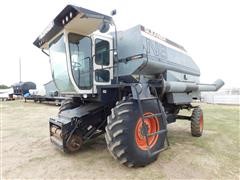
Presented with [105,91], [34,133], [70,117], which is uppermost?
[105,91]

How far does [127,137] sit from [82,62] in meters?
1.85

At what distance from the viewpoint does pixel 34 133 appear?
20.0ft

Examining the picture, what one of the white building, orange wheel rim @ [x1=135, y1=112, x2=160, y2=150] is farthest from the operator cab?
the white building

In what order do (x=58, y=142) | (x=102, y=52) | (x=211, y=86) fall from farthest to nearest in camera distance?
1. (x=211, y=86)
2. (x=102, y=52)
3. (x=58, y=142)

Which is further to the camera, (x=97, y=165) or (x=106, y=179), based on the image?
(x=97, y=165)

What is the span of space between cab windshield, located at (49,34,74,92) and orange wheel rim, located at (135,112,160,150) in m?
1.58

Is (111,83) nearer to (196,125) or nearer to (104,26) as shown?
(104,26)

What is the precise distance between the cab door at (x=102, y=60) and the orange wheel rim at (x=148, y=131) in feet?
4.00

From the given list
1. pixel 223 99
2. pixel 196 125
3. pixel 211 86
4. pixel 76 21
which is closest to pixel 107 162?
pixel 76 21

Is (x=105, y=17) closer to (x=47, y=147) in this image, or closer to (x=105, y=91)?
(x=105, y=91)

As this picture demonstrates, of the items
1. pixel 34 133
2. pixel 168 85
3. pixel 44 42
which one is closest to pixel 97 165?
pixel 168 85

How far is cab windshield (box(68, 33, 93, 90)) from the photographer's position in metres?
3.98

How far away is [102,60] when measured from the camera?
4.33 m

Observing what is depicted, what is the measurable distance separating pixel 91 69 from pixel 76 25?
905 millimetres
